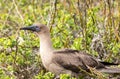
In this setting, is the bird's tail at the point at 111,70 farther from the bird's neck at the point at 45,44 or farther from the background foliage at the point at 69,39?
the bird's neck at the point at 45,44

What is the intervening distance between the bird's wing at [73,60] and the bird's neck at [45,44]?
133 millimetres

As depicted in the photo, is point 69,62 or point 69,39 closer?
point 69,62

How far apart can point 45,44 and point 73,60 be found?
0.48 m

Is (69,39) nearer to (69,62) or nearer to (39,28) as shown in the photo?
(39,28)

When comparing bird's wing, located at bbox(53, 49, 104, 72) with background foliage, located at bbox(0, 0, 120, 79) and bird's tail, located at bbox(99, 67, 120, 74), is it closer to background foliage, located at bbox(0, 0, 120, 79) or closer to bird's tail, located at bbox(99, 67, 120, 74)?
bird's tail, located at bbox(99, 67, 120, 74)

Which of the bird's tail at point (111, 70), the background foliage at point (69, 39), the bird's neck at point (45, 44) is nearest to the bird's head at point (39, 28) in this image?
the bird's neck at point (45, 44)

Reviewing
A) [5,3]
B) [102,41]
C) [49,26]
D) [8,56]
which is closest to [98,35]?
[102,41]

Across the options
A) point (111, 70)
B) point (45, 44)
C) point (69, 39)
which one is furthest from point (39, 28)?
point (111, 70)

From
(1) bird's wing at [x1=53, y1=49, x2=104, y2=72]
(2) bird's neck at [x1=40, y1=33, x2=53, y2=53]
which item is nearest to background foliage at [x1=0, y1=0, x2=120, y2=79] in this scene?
(2) bird's neck at [x1=40, y1=33, x2=53, y2=53]

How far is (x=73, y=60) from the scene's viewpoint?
28.6 ft

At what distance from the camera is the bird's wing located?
8.65 metres

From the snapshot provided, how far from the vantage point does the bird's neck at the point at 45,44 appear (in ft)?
28.7

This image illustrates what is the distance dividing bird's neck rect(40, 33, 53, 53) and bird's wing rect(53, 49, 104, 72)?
13 cm

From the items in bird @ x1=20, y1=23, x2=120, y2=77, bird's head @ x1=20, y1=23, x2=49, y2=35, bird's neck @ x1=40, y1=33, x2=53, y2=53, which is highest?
bird's head @ x1=20, y1=23, x2=49, y2=35
